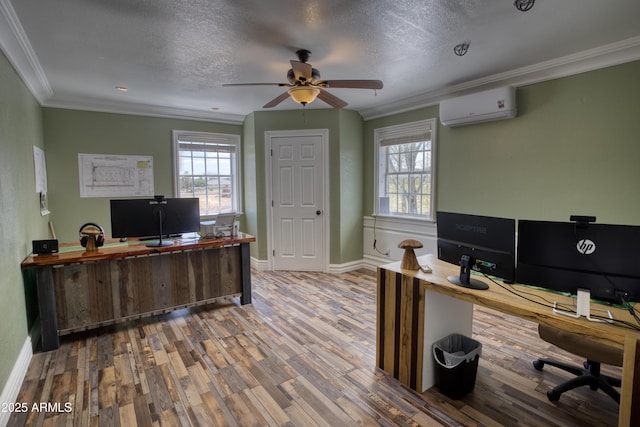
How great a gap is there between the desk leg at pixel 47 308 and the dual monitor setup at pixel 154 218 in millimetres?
639

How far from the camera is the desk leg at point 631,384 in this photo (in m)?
1.30

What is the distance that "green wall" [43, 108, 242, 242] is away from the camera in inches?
160

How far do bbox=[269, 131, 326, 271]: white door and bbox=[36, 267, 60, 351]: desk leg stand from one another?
2.83 m

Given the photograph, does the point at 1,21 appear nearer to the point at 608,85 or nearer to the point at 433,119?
the point at 433,119

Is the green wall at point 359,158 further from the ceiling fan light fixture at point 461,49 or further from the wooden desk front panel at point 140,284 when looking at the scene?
the ceiling fan light fixture at point 461,49

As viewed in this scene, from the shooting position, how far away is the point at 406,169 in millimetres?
4598

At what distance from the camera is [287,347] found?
2721mm

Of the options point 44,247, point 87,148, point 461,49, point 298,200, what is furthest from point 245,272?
point 461,49

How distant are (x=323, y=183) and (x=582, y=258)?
3.61 metres

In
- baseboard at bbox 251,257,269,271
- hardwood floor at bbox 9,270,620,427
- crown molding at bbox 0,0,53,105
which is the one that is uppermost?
crown molding at bbox 0,0,53,105

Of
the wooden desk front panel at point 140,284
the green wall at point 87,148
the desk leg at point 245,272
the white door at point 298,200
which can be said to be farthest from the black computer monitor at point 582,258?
the green wall at point 87,148

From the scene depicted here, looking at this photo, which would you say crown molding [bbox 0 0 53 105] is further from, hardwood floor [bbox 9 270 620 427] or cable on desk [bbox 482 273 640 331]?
cable on desk [bbox 482 273 640 331]

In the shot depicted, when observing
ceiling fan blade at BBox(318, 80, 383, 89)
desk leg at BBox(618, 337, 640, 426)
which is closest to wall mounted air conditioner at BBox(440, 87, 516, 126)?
ceiling fan blade at BBox(318, 80, 383, 89)

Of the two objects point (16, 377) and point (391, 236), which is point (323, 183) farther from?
point (16, 377)
